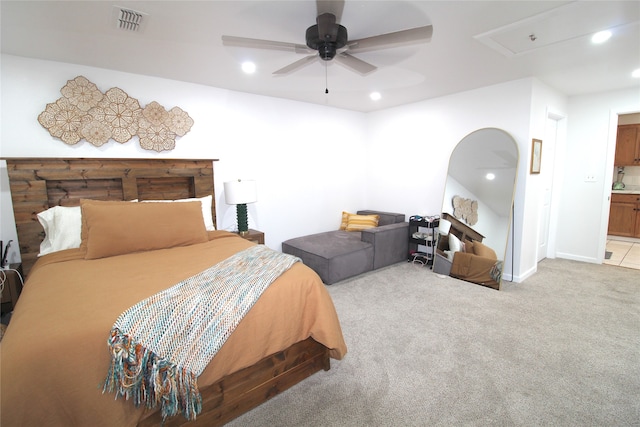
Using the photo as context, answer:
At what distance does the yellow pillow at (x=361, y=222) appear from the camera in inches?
181

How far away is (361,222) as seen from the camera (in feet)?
15.2

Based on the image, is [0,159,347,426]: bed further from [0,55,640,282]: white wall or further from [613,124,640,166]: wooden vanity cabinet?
[613,124,640,166]: wooden vanity cabinet

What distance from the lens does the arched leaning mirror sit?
3461mm

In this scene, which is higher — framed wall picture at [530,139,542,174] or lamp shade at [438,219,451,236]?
framed wall picture at [530,139,542,174]

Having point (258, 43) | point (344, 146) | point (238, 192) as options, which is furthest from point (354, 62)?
point (344, 146)

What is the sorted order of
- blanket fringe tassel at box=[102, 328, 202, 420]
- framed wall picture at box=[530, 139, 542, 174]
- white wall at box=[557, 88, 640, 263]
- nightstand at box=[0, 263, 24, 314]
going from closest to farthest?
blanket fringe tassel at box=[102, 328, 202, 420], nightstand at box=[0, 263, 24, 314], framed wall picture at box=[530, 139, 542, 174], white wall at box=[557, 88, 640, 263]

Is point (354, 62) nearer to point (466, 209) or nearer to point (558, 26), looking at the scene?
point (558, 26)

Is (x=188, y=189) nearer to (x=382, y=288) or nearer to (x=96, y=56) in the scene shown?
(x=96, y=56)

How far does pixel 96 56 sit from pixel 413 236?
4.11m

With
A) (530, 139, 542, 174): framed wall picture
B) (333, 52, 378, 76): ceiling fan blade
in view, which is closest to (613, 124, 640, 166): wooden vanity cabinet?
(530, 139, 542, 174): framed wall picture

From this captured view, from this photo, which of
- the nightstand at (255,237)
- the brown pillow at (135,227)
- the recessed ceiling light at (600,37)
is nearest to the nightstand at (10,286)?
the brown pillow at (135,227)

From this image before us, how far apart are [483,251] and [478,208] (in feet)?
1.84

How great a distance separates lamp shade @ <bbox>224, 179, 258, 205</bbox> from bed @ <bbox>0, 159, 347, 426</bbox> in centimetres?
30

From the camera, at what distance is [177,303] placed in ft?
4.90
